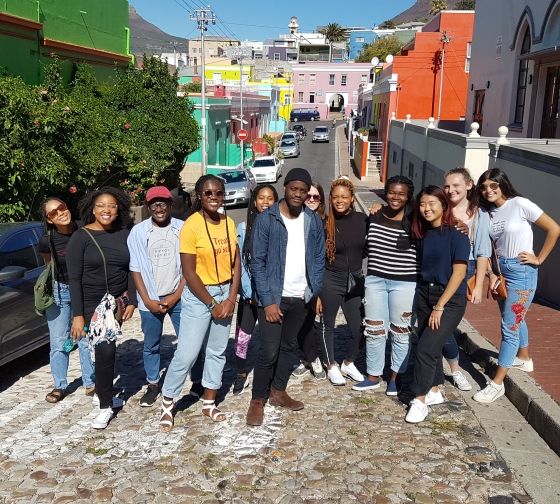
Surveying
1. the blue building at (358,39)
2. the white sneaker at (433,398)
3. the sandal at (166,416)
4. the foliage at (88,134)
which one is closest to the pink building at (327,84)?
the blue building at (358,39)

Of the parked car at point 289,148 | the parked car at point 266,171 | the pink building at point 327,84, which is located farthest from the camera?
the pink building at point 327,84

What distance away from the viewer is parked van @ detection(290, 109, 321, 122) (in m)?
77.9

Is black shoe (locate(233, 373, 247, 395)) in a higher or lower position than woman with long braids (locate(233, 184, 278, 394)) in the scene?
lower

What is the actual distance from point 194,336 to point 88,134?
9723 millimetres

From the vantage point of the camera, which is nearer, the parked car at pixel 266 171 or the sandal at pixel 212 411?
the sandal at pixel 212 411

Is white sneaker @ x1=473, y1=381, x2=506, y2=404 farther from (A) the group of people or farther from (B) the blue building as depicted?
(B) the blue building

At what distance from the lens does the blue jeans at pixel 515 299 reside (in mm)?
4930

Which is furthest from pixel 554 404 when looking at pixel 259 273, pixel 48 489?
pixel 48 489

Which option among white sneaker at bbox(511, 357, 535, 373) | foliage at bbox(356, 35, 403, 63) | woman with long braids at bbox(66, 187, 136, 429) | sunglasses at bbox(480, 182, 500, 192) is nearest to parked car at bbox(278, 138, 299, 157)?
foliage at bbox(356, 35, 403, 63)

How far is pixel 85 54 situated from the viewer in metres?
16.9

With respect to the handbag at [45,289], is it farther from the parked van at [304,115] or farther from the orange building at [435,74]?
the parked van at [304,115]

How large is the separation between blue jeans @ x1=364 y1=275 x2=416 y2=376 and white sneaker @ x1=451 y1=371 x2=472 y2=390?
56 cm

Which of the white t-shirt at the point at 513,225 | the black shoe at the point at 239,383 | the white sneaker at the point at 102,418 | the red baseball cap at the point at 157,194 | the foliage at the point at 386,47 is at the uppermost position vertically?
the foliage at the point at 386,47

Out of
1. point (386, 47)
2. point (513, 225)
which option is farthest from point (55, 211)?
point (386, 47)
